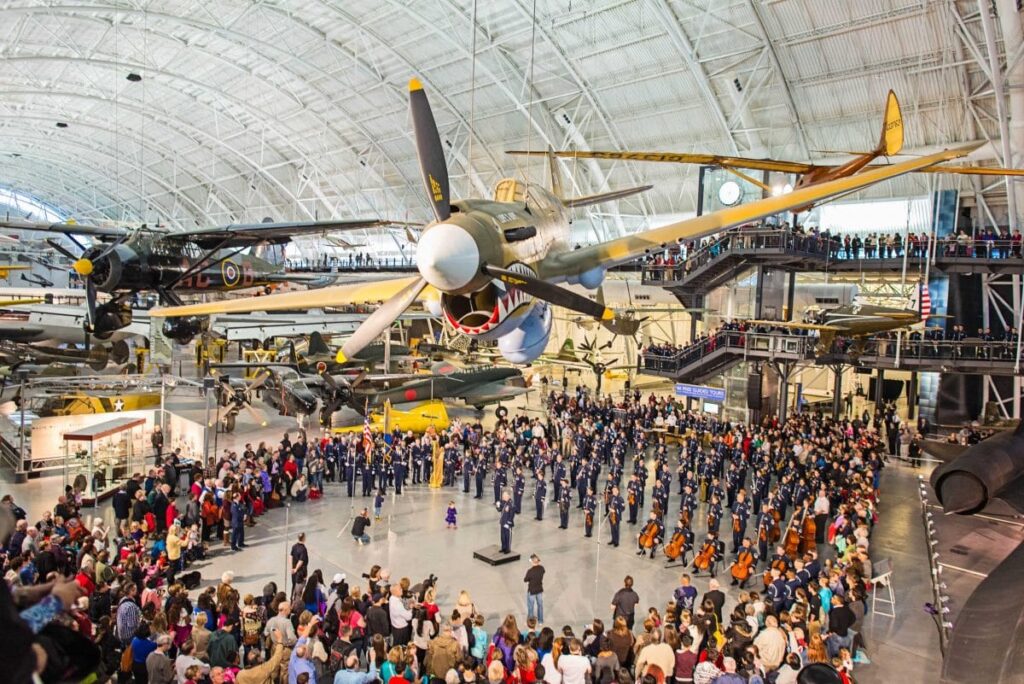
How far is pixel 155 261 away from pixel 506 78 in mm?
17796

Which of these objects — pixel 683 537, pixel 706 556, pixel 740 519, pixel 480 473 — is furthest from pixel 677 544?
pixel 480 473

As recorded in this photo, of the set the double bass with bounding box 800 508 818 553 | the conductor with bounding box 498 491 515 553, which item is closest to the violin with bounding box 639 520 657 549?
the conductor with bounding box 498 491 515 553

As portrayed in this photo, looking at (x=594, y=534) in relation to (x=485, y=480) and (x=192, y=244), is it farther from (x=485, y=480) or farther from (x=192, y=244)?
(x=192, y=244)

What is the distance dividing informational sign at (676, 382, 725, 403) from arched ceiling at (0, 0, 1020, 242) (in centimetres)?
909

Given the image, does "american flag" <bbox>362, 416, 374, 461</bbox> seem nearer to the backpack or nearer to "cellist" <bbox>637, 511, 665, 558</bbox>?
"cellist" <bbox>637, 511, 665, 558</bbox>

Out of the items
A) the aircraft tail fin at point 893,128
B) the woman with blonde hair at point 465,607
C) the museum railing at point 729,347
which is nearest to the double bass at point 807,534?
the aircraft tail fin at point 893,128

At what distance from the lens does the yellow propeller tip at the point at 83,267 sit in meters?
12.4

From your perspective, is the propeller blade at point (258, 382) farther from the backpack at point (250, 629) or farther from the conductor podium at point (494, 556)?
the backpack at point (250, 629)

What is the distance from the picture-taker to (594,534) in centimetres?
1304

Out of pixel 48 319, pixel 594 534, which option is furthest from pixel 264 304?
pixel 48 319

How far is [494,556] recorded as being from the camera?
1153 centimetres

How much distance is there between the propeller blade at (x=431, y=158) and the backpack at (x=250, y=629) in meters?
4.99

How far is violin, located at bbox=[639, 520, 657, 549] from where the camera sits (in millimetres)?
11703

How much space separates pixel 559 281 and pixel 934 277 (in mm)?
21438
